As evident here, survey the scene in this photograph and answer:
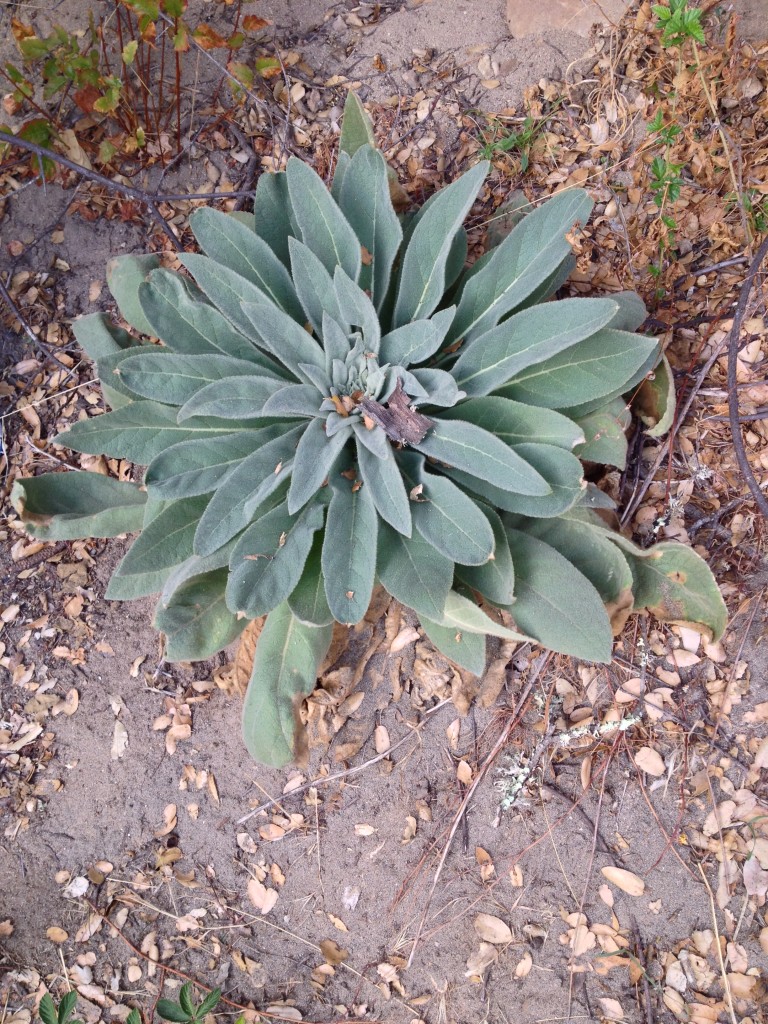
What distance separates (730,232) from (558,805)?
70.9 inches

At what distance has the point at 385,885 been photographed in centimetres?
225

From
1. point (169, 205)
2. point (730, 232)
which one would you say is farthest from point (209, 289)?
point (730, 232)

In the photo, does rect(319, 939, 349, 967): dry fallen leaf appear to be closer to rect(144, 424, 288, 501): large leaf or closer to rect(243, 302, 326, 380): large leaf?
rect(144, 424, 288, 501): large leaf

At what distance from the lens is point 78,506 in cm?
206

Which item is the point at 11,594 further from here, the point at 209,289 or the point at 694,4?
the point at 694,4

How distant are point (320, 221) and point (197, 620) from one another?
3.50ft

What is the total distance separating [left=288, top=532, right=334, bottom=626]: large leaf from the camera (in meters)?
1.88

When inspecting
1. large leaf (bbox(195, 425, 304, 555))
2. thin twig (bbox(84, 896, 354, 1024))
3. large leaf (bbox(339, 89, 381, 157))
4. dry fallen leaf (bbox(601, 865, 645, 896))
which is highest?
large leaf (bbox(339, 89, 381, 157))

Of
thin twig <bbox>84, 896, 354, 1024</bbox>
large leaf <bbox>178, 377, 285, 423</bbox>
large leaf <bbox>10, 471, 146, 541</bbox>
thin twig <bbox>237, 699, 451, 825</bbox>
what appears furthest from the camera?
thin twig <bbox>237, 699, 451, 825</bbox>

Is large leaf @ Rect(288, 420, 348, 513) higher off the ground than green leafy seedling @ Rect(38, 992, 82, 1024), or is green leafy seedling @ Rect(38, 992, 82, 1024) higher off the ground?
large leaf @ Rect(288, 420, 348, 513)

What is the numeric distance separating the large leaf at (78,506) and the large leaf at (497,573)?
0.95 meters

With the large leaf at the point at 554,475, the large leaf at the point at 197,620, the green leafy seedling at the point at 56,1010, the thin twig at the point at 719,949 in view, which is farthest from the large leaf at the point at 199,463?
the thin twig at the point at 719,949

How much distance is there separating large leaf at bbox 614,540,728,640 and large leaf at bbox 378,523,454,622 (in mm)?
567

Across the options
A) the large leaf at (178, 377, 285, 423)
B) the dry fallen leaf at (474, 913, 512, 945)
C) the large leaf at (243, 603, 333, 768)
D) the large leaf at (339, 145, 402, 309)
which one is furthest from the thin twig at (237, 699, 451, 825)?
the large leaf at (339, 145, 402, 309)
